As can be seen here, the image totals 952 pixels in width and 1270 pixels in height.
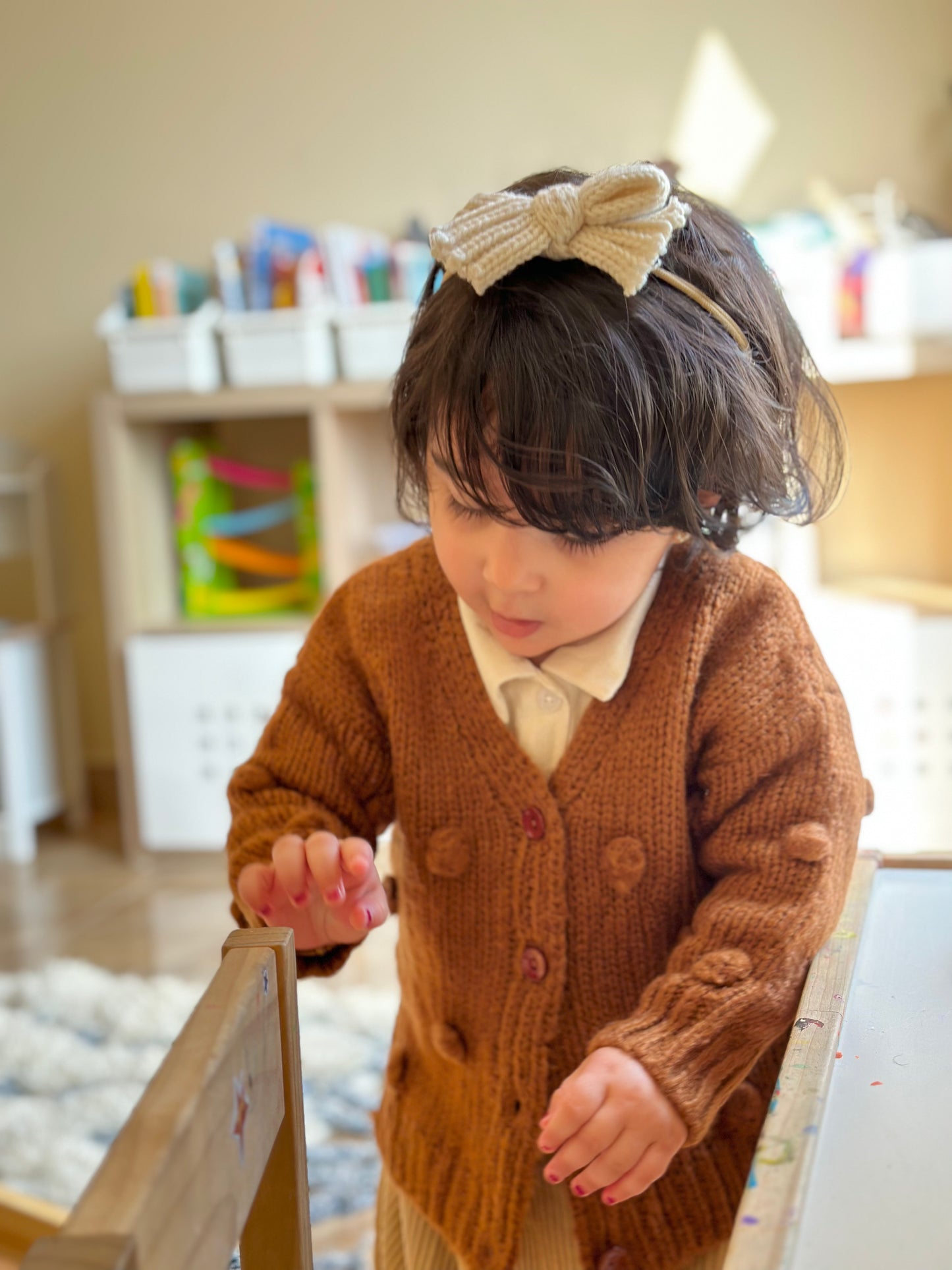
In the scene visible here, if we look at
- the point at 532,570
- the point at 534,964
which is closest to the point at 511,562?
the point at 532,570

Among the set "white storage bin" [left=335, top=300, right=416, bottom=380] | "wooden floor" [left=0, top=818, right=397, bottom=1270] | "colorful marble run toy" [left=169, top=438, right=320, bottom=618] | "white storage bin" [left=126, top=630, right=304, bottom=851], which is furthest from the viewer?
"colorful marble run toy" [left=169, top=438, right=320, bottom=618]

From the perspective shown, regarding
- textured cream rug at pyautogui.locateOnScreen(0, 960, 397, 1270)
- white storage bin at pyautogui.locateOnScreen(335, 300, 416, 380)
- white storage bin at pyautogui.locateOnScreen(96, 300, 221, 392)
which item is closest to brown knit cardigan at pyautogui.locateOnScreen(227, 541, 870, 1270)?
textured cream rug at pyautogui.locateOnScreen(0, 960, 397, 1270)

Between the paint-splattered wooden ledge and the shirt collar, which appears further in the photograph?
the shirt collar

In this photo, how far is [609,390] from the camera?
55 centimetres

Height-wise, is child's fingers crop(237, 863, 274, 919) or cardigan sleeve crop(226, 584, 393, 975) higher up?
cardigan sleeve crop(226, 584, 393, 975)

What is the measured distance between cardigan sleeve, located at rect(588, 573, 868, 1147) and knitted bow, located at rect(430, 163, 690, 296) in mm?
191

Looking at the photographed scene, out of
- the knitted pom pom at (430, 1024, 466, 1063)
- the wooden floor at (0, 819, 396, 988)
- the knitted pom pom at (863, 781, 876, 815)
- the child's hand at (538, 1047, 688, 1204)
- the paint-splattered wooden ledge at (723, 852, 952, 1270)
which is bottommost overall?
the wooden floor at (0, 819, 396, 988)

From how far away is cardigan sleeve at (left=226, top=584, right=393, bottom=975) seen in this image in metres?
0.64

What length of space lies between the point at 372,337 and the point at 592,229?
161cm

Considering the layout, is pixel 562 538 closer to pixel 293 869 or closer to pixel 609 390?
pixel 609 390

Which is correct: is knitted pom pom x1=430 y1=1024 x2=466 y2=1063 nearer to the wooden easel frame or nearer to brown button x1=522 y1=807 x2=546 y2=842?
brown button x1=522 y1=807 x2=546 y2=842

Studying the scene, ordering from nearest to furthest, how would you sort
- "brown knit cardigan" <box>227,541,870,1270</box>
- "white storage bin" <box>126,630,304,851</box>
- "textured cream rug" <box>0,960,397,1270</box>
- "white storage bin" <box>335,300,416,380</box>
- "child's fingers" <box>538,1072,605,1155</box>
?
1. "child's fingers" <box>538,1072,605,1155</box>
2. "brown knit cardigan" <box>227,541,870,1270</box>
3. "textured cream rug" <box>0,960,397,1270</box>
4. "white storage bin" <box>335,300,416,380</box>
5. "white storage bin" <box>126,630,304,851</box>

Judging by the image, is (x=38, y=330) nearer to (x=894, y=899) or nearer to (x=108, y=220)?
(x=108, y=220)

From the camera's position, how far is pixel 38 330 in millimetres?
2592
